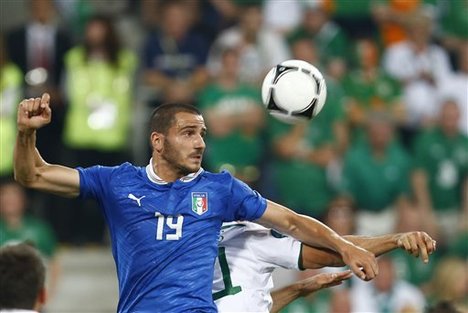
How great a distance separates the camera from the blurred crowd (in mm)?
12328

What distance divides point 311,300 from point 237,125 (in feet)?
6.84

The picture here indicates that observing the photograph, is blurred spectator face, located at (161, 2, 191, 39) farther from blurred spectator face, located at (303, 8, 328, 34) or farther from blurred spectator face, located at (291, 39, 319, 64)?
blurred spectator face, located at (303, 8, 328, 34)

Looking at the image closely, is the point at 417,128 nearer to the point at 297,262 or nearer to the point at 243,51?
the point at 243,51

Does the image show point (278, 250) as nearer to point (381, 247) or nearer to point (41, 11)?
point (381, 247)

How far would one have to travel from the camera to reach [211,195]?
7023 millimetres

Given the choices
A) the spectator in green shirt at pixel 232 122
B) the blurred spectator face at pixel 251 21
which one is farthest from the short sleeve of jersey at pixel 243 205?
the blurred spectator face at pixel 251 21

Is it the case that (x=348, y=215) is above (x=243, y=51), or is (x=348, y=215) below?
below

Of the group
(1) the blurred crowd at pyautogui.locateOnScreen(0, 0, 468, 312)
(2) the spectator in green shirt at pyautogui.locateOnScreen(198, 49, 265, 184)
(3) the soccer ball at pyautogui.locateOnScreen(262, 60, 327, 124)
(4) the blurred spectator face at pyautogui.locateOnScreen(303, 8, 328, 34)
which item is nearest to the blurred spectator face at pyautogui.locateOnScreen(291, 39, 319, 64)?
(1) the blurred crowd at pyautogui.locateOnScreen(0, 0, 468, 312)

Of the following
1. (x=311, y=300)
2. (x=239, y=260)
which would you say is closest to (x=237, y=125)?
(x=311, y=300)

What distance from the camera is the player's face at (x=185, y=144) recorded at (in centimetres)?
700

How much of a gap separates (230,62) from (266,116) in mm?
653

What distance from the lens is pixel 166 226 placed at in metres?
6.94

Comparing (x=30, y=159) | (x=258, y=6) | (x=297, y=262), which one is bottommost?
(x=297, y=262)

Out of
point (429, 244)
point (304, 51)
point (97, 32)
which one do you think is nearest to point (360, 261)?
point (429, 244)
